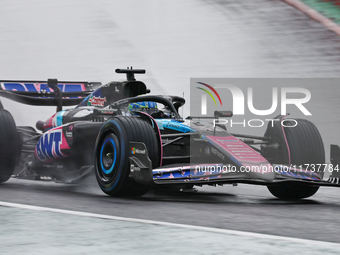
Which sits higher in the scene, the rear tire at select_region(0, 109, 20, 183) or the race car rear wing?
the race car rear wing

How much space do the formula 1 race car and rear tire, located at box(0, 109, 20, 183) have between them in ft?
0.04

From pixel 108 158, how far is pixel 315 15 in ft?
27.6

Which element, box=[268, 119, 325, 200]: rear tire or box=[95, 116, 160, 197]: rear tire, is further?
box=[268, 119, 325, 200]: rear tire

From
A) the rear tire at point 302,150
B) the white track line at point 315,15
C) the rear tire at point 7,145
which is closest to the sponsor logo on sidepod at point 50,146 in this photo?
the rear tire at point 7,145

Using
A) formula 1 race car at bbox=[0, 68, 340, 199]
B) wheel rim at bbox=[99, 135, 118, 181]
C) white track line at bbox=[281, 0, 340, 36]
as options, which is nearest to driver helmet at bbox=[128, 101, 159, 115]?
formula 1 race car at bbox=[0, 68, 340, 199]

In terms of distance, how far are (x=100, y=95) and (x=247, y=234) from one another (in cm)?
455

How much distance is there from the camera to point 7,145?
23.3 ft

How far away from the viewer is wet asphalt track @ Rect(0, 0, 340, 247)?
18.3 feet

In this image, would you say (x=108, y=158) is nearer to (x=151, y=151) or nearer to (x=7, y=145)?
(x=151, y=151)

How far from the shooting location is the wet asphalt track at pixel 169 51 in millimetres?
5574

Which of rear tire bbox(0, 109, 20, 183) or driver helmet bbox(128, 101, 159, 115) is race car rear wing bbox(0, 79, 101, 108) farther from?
driver helmet bbox(128, 101, 159, 115)

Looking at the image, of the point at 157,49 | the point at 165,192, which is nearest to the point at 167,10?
the point at 157,49

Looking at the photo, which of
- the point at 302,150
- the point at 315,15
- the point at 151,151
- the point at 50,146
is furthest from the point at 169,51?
the point at 151,151

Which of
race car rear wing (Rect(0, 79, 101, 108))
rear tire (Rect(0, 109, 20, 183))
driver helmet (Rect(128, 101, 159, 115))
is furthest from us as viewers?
race car rear wing (Rect(0, 79, 101, 108))
